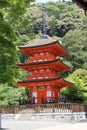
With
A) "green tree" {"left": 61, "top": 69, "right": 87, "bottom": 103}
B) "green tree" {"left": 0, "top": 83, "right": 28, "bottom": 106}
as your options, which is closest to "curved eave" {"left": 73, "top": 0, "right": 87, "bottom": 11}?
"green tree" {"left": 0, "top": 83, "right": 28, "bottom": 106}

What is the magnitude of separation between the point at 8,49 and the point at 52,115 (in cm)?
1567

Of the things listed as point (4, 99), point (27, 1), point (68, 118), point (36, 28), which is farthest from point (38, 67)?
→ point (36, 28)

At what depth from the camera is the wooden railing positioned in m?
28.4

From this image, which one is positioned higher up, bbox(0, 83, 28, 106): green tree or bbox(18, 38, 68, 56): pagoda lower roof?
bbox(18, 38, 68, 56): pagoda lower roof

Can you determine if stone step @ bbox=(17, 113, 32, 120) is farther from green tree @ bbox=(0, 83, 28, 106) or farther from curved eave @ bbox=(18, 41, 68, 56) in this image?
curved eave @ bbox=(18, 41, 68, 56)

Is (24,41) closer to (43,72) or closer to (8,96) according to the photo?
(8,96)

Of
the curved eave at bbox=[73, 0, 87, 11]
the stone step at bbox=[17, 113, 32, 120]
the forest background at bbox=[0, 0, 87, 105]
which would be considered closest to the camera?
the curved eave at bbox=[73, 0, 87, 11]

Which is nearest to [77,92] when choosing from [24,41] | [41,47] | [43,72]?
[43,72]

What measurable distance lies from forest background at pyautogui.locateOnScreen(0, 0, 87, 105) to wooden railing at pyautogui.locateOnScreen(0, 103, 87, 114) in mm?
2306

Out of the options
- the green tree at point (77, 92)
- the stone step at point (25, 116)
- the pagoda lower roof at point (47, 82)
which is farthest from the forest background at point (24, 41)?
the stone step at point (25, 116)

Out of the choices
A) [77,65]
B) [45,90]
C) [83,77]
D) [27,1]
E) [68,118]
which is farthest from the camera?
[77,65]

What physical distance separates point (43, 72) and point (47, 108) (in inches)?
238

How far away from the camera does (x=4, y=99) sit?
37469 mm

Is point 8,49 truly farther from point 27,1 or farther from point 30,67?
point 30,67
